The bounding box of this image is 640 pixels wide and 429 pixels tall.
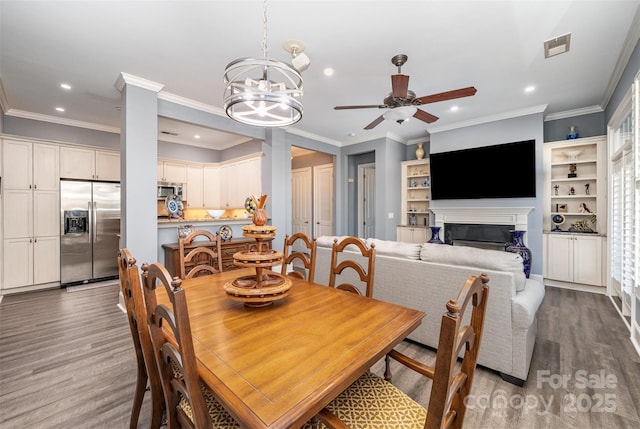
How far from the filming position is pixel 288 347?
3.39 ft

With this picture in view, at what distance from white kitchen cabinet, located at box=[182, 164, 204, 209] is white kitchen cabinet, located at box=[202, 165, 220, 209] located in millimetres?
84

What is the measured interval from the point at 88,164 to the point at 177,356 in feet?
16.6

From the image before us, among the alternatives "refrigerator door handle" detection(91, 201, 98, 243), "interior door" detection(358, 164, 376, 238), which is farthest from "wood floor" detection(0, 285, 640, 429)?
"interior door" detection(358, 164, 376, 238)

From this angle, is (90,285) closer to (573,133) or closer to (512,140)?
(512,140)

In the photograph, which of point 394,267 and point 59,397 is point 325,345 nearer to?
point 394,267

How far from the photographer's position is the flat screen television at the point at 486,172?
4.30 metres

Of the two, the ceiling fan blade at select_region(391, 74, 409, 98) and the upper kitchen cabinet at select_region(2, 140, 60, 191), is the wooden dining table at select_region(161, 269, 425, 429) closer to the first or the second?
the ceiling fan blade at select_region(391, 74, 409, 98)

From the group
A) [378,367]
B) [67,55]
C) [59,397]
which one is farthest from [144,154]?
[378,367]

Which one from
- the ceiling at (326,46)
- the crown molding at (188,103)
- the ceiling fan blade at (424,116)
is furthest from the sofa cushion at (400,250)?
the crown molding at (188,103)

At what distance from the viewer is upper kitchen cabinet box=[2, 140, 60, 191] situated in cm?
386

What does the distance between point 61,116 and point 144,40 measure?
3.20m

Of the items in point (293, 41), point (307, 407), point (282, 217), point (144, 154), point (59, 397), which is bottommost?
point (59, 397)

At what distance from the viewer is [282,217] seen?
482 cm

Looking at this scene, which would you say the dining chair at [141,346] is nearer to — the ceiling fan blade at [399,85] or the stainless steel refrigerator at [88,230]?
the ceiling fan blade at [399,85]
